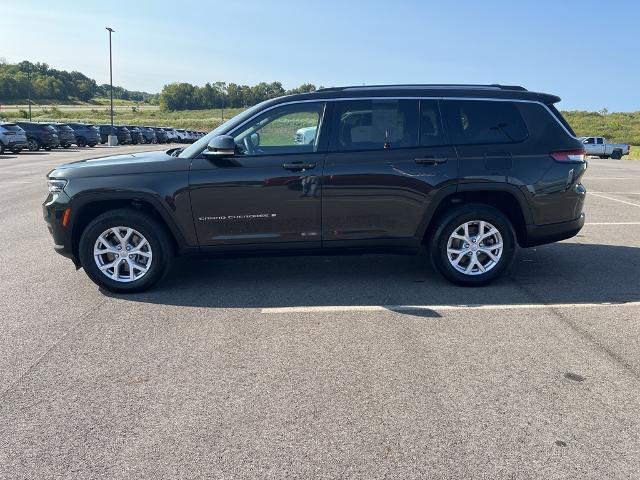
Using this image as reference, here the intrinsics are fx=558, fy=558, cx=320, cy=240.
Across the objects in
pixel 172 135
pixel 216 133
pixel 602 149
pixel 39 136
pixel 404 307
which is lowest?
pixel 404 307

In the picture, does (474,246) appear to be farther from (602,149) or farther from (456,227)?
(602,149)

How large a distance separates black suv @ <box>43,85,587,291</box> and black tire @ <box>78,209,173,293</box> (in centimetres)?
1

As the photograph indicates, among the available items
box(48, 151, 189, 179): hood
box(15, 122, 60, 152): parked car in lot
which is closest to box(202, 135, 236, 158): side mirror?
box(48, 151, 189, 179): hood

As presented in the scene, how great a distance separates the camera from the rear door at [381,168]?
539cm

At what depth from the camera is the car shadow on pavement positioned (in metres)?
5.27

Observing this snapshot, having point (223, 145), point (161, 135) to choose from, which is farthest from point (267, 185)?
point (161, 135)

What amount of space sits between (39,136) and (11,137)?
13.4 feet

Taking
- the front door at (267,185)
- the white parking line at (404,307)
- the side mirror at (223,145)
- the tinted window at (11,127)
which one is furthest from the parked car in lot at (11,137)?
the white parking line at (404,307)

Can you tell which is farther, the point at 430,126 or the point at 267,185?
the point at 430,126

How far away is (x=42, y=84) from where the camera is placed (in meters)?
134

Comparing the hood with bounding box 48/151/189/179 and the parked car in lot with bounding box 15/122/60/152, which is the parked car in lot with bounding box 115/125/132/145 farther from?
the hood with bounding box 48/151/189/179

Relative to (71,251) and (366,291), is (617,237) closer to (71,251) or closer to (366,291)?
(366,291)

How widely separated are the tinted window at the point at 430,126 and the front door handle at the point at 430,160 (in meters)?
0.15

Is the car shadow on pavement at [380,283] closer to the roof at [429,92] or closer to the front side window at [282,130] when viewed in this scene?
the front side window at [282,130]
